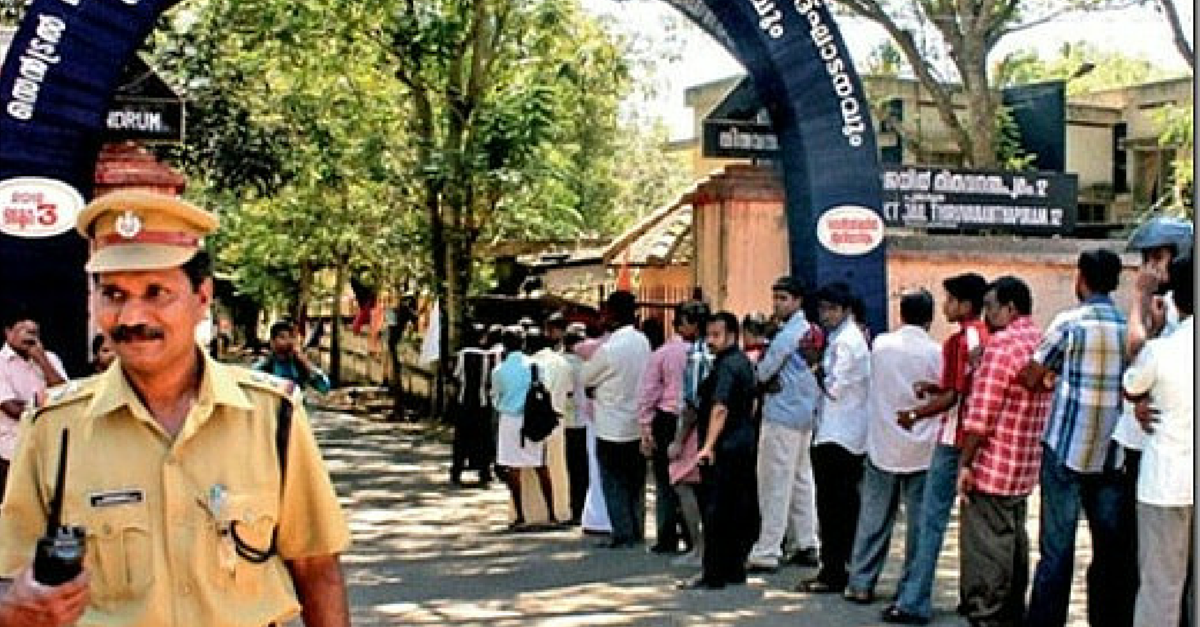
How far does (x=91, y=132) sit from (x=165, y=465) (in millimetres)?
7729

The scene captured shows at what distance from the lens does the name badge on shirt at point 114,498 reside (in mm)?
3082

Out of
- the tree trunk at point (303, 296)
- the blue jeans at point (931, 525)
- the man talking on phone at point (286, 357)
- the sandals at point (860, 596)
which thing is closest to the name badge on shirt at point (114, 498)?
the blue jeans at point (931, 525)

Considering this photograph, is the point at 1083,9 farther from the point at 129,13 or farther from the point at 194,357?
the point at 194,357

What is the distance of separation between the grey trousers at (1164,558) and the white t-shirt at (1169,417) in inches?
2.1

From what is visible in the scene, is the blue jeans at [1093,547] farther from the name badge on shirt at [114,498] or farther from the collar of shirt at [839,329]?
the name badge on shirt at [114,498]

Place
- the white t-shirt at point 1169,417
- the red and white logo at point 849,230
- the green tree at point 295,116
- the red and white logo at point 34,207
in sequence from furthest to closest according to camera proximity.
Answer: the green tree at point 295,116 → the red and white logo at point 849,230 → the red and white logo at point 34,207 → the white t-shirt at point 1169,417

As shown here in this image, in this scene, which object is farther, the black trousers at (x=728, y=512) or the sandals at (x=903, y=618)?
the black trousers at (x=728, y=512)

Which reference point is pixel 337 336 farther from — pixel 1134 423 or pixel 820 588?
pixel 1134 423

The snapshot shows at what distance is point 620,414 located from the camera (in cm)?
1162

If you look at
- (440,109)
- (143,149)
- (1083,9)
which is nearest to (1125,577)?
(143,149)

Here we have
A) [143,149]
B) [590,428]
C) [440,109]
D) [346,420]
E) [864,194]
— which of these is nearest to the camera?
[864,194]

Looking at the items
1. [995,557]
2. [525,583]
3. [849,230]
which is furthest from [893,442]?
[849,230]

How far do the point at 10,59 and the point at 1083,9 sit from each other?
1317cm

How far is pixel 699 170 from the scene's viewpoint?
40594mm
